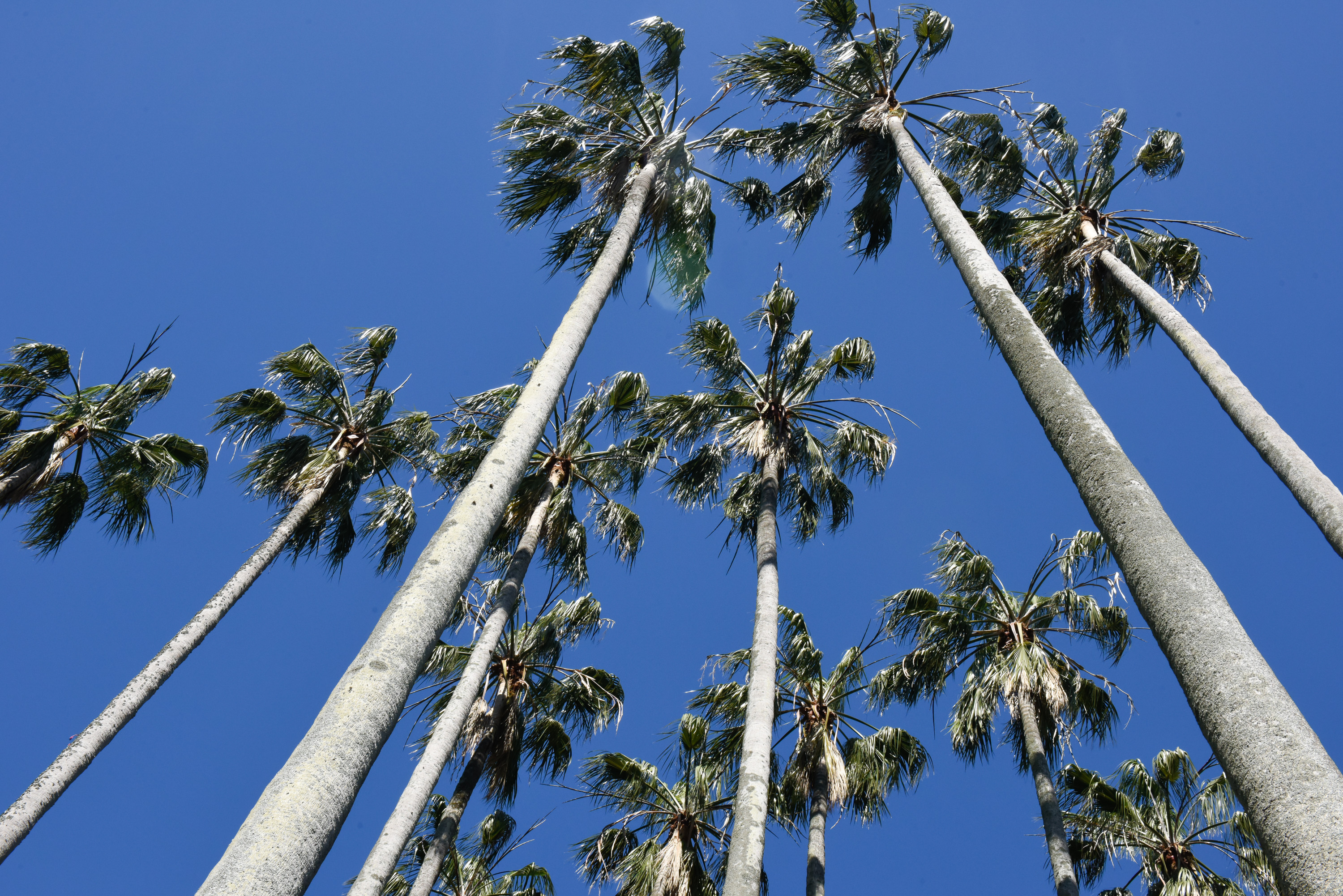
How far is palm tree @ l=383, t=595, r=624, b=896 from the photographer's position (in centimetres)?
1227

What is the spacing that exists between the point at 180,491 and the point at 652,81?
10293mm

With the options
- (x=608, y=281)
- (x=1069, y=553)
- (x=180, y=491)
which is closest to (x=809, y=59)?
(x=608, y=281)

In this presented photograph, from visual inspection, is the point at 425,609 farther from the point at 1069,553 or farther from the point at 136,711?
the point at 1069,553

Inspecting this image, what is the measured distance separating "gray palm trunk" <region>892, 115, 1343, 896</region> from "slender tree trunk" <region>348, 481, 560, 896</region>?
18.5 ft

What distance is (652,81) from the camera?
10820 millimetres

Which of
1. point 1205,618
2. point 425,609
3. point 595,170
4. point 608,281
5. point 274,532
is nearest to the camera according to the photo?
point 1205,618

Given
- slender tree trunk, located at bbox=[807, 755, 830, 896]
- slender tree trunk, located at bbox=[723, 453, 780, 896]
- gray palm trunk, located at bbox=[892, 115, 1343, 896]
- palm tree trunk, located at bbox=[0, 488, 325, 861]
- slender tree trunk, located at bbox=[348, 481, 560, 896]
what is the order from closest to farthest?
1. gray palm trunk, located at bbox=[892, 115, 1343, 896]
2. slender tree trunk, located at bbox=[348, 481, 560, 896]
3. slender tree trunk, located at bbox=[723, 453, 780, 896]
4. palm tree trunk, located at bbox=[0, 488, 325, 861]
5. slender tree trunk, located at bbox=[807, 755, 830, 896]

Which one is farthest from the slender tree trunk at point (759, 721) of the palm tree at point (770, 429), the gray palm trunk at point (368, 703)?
the gray palm trunk at point (368, 703)

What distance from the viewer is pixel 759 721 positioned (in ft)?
31.9

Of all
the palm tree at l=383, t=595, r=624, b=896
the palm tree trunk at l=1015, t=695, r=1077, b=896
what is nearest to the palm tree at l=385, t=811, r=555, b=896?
the palm tree at l=383, t=595, r=624, b=896

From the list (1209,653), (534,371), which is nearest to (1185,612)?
(1209,653)

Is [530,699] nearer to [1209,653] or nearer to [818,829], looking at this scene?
[818,829]

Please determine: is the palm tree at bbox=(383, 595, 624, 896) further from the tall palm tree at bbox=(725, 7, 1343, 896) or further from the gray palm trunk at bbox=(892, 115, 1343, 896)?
the gray palm trunk at bbox=(892, 115, 1343, 896)

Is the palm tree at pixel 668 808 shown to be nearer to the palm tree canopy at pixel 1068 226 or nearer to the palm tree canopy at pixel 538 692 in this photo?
the palm tree canopy at pixel 538 692
